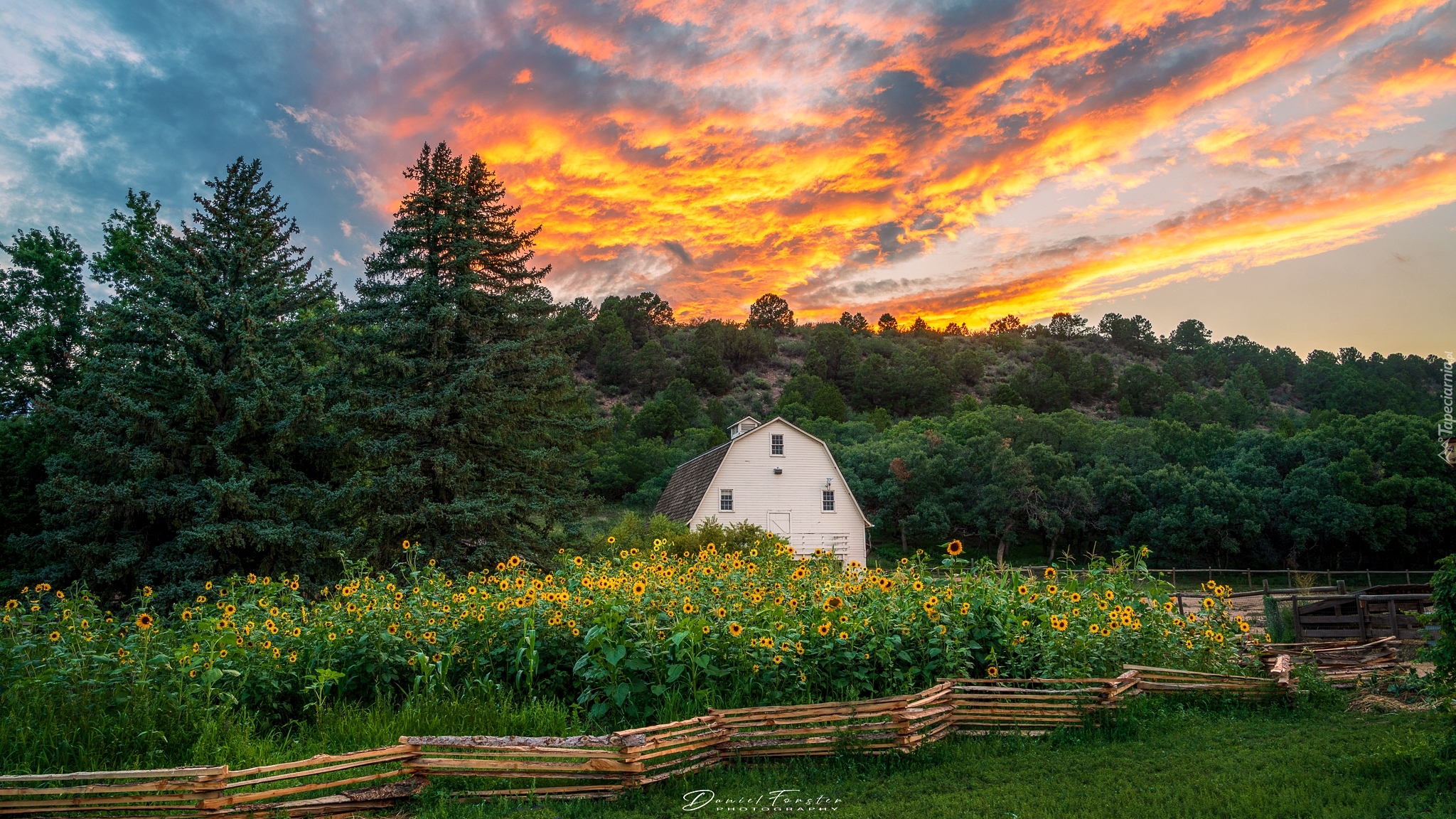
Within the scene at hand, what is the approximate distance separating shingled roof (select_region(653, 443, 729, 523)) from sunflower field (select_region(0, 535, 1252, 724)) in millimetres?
19901

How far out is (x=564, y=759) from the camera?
152 inches

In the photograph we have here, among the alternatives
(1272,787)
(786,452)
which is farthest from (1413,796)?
(786,452)

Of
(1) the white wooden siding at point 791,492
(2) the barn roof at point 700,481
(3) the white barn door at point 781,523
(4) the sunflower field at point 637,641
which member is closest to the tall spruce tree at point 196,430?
(4) the sunflower field at point 637,641

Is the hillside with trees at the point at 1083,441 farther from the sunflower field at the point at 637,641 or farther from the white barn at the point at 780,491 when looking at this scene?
the sunflower field at the point at 637,641

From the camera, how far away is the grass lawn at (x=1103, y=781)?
3.62 metres

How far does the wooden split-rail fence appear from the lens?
3.37 metres

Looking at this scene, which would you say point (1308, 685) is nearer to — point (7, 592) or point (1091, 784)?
point (1091, 784)

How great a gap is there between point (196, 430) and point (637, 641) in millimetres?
12856

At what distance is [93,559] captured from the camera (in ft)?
42.7

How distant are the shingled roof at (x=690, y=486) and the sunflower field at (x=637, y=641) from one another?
1990 cm

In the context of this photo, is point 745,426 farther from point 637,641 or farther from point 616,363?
point 616,363

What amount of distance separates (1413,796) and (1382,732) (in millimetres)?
1544

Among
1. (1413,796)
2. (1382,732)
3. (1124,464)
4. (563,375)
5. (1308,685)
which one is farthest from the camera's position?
(1124,464)

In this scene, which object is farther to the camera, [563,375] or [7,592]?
[563,375]
